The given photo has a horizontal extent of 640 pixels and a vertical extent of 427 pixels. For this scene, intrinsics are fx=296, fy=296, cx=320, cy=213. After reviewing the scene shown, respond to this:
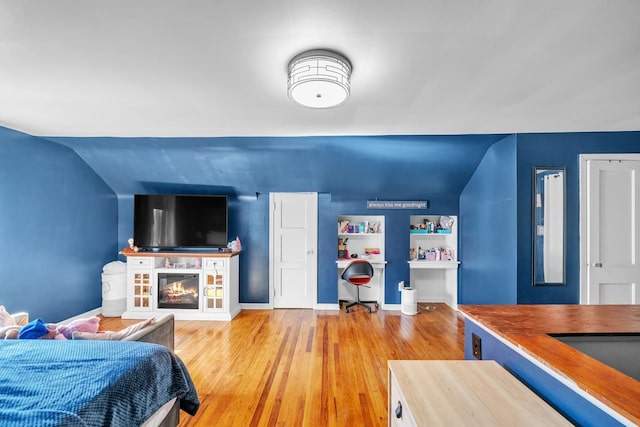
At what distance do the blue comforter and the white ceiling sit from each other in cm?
168

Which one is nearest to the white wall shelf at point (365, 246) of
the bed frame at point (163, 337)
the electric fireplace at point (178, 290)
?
the electric fireplace at point (178, 290)

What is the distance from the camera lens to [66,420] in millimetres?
1129

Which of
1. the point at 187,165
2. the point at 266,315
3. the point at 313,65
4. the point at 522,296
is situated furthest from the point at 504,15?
the point at 266,315

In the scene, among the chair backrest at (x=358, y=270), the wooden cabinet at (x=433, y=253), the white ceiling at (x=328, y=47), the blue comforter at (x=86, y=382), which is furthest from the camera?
the wooden cabinet at (x=433, y=253)

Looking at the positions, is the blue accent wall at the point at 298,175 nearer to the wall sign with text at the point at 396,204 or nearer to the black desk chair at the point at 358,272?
the wall sign with text at the point at 396,204

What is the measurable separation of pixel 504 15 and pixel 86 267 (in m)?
5.31

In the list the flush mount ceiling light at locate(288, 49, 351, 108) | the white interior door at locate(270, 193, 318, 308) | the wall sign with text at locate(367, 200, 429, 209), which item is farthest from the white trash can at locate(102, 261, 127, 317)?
the flush mount ceiling light at locate(288, 49, 351, 108)

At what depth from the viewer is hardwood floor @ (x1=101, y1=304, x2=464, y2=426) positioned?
7.04ft

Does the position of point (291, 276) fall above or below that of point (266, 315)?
above

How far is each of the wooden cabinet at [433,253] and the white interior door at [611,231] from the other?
6.06ft

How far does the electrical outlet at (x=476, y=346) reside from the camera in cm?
160

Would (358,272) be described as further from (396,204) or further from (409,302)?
(396,204)

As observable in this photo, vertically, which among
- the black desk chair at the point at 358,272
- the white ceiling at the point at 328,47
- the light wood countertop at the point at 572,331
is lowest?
the black desk chair at the point at 358,272

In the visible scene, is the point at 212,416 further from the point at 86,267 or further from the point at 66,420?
the point at 86,267
